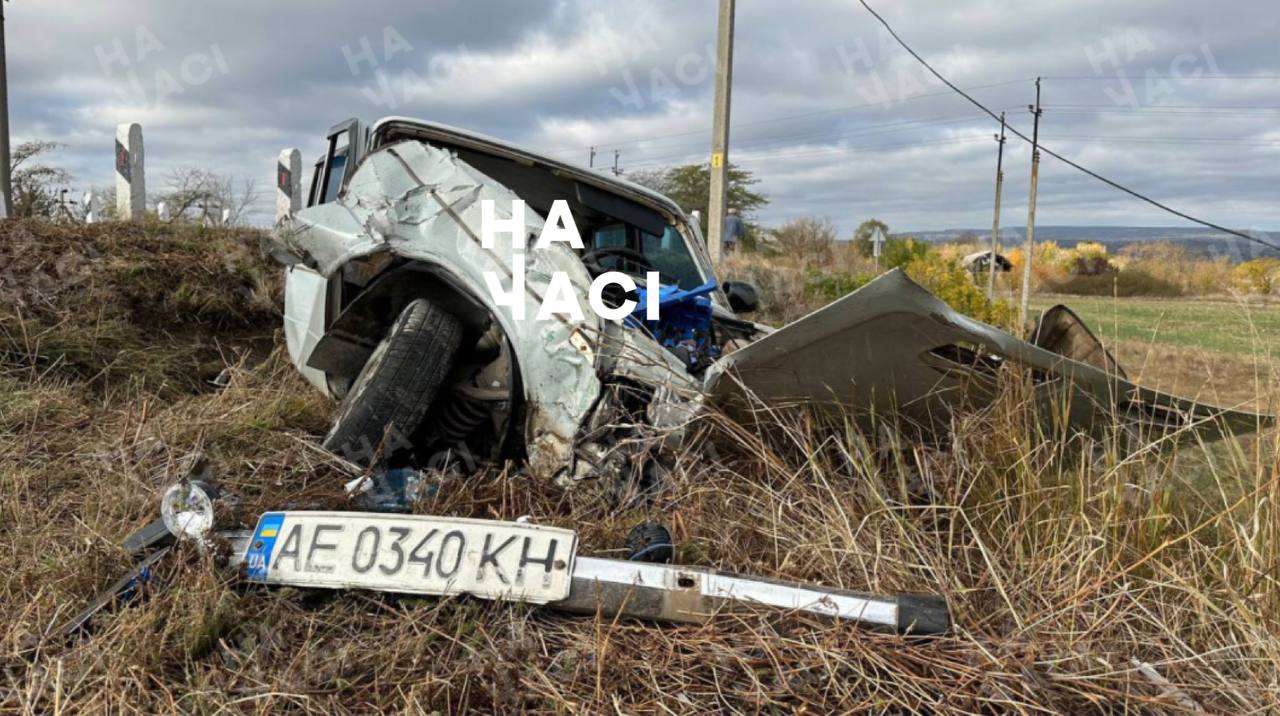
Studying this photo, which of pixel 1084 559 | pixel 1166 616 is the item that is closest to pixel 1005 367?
pixel 1084 559

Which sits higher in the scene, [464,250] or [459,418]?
[464,250]

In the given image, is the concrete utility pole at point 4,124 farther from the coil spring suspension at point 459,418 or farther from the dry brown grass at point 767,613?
the coil spring suspension at point 459,418

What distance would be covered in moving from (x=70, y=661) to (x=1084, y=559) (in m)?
2.67

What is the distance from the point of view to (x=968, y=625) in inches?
86.7

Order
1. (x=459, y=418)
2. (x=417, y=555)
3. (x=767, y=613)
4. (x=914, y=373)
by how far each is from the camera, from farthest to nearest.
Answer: (x=459, y=418) → (x=914, y=373) → (x=417, y=555) → (x=767, y=613)

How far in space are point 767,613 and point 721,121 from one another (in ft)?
27.0

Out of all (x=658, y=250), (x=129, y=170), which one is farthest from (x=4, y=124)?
(x=658, y=250)

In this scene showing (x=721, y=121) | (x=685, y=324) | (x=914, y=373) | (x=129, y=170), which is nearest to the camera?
(x=914, y=373)

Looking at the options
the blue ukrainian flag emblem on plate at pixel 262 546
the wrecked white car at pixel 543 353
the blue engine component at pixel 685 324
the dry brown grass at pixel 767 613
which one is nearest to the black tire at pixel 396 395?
the wrecked white car at pixel 543 353

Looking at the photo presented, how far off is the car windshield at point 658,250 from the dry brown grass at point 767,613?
1930mm

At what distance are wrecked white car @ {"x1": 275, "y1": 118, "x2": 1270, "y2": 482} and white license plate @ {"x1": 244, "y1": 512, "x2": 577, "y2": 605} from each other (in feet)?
1.85

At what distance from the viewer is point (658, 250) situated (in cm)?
470

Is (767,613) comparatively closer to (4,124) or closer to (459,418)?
(459,418)

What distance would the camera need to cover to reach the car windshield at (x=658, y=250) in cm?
460
